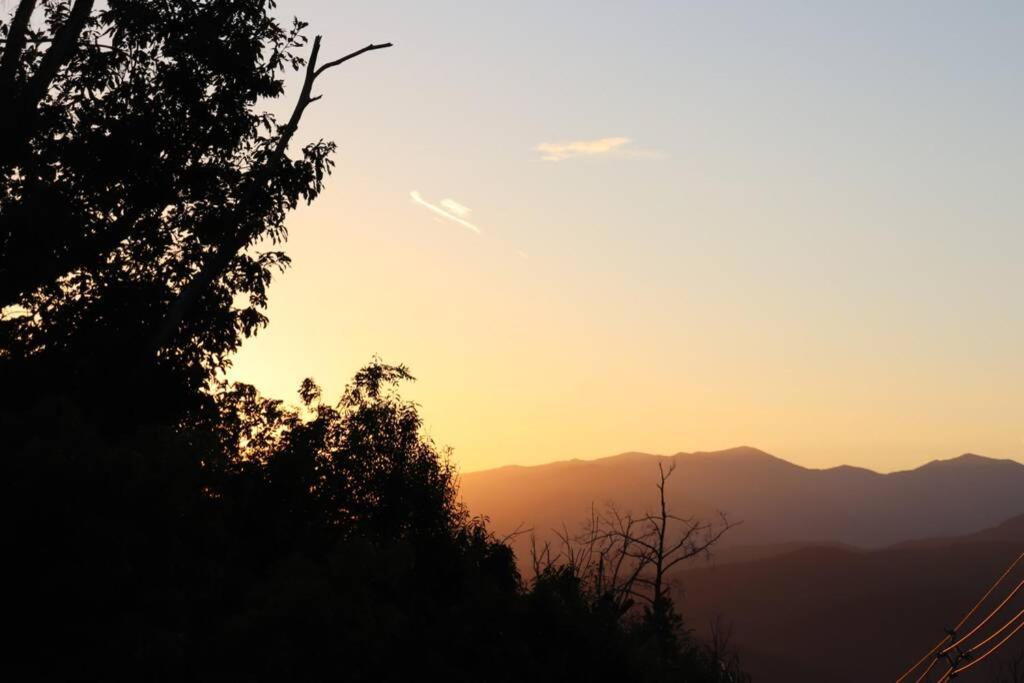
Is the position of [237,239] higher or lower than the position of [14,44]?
lower

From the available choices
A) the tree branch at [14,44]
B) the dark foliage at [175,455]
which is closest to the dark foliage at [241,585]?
the dark foliage at [175,455]

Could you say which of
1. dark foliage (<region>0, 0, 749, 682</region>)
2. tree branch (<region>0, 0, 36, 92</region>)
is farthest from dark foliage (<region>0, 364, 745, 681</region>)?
tree branch (<region>0, 0, 36, 92</region>)

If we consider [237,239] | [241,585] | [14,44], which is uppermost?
[14,44]

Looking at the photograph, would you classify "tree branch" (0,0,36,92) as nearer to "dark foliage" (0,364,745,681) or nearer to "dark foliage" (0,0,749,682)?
"dark foliage" (0,0,749,682)

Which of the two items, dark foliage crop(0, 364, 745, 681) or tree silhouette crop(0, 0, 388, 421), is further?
tree silhouette crop(0, 0, 388, 421)

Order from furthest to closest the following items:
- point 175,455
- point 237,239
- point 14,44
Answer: point 237,239 < point 14,44 < point 175,455

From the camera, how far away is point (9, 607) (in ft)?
52.8

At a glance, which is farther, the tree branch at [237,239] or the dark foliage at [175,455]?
the tree branch at [237,239]

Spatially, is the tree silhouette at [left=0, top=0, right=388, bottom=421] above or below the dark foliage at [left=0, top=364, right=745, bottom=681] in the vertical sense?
above

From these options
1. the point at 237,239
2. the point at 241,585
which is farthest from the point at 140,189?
the point at 241,585

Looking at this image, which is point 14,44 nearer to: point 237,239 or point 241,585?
point 237,239

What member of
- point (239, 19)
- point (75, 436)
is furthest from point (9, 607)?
point (239, 19)

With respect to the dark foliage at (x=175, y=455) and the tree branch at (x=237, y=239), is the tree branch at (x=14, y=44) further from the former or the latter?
the tree branch at (x=237, y=239)

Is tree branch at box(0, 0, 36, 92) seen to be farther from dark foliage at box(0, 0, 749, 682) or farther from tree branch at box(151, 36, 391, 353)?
tree branch at box(151, 36, 391, 353)
